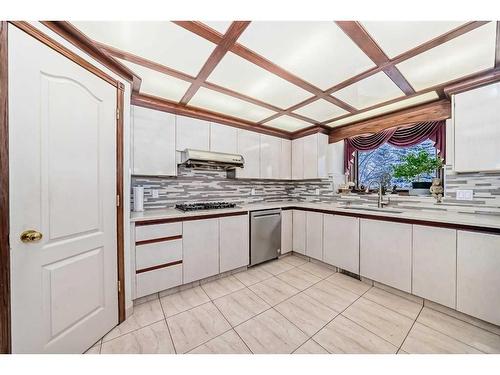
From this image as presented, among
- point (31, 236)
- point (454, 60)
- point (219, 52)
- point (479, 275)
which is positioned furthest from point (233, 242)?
point (454, 60)

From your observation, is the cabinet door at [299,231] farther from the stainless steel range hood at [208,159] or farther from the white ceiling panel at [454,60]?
the white ceiling panel at [454,60]

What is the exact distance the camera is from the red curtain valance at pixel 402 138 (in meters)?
2.26

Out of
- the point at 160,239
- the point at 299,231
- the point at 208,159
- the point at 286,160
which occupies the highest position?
the point at 286,160

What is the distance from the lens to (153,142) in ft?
7.41

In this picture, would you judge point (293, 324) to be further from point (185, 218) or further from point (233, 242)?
point (185, 218)

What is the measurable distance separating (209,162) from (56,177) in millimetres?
1530

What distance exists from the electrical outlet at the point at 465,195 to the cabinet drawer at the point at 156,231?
9.80 ft

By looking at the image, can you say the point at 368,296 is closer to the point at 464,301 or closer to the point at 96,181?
the point at 464,301

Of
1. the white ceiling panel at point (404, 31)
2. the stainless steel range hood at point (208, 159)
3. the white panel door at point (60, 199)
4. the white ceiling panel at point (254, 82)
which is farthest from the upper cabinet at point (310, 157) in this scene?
the white panel door at point (60, 199)

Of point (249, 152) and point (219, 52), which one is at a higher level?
point (219, 52)

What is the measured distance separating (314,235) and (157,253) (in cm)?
205

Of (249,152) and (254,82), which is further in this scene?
(249,152)

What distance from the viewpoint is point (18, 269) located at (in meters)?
0.98

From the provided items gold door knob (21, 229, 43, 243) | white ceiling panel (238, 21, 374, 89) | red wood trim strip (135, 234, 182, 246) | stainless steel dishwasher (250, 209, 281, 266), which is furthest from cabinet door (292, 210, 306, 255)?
gold door knob (21, 229, 43, 243)
